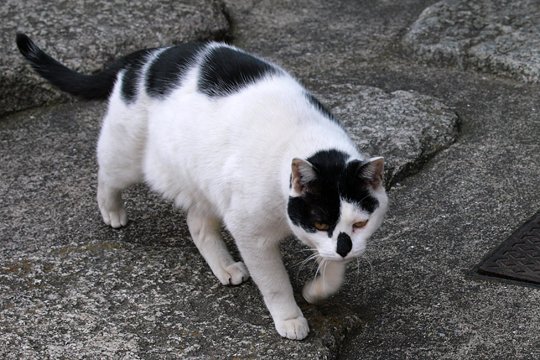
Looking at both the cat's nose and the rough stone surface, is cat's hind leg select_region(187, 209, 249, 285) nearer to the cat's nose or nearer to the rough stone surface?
the rough stone surface

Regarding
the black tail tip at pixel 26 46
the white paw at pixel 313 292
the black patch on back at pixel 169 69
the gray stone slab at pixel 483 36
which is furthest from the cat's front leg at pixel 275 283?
the gray stone slab at pixel 483 36

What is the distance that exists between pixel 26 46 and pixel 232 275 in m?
1.41

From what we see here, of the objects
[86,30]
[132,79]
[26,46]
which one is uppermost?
A: [132,79]

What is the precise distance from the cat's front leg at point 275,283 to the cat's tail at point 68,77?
1.17 m

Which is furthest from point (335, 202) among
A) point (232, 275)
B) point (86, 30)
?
point (86, 30)

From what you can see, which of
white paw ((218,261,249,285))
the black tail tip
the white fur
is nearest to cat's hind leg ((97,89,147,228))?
the white fur

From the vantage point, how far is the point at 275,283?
9.90 ft

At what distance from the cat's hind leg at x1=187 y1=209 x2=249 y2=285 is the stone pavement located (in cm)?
5

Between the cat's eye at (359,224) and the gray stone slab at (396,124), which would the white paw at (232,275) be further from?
the gray stone slab at (396,124)

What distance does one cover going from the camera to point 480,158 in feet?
13.7

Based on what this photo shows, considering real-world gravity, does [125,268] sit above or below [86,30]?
above

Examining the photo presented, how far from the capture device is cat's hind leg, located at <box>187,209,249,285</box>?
3.36 m

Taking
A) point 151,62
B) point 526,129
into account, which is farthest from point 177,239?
point 526,129

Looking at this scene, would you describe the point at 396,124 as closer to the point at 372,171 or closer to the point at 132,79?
the point at 132,79
